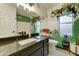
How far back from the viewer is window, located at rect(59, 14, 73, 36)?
67.4 inches

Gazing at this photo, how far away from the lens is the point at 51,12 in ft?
5.83

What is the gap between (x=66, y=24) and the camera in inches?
67.8

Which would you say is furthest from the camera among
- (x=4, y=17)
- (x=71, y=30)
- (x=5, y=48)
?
(x=71, y=30)

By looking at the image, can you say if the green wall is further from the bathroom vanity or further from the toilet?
the toilet

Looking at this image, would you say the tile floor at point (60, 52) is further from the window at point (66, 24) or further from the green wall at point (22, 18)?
the green wall at point (22, 18)

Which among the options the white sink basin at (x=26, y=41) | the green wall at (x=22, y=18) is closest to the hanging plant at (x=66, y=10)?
the green wall at (x=22, y=18)

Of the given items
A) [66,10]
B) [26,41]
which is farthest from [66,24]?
[26,41]

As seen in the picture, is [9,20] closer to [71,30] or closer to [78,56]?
[71,30]

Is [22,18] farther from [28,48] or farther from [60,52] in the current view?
[60,52]

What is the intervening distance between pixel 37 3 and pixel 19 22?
0.42 metres

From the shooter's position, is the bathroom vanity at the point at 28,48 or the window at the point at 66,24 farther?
the window at the point at 66,24

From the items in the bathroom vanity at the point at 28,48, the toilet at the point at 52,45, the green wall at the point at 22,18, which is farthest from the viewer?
the toilet at the point at 52,45

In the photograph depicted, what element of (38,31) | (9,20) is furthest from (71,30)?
(9,20)

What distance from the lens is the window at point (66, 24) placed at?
5.62ft
